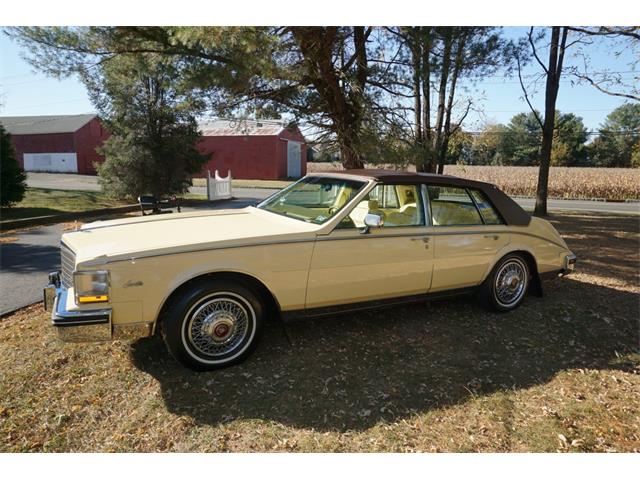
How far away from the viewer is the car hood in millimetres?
3170

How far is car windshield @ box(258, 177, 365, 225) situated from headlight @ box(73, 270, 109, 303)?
5.84ft

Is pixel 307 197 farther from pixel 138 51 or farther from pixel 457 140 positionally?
pixel 457 140

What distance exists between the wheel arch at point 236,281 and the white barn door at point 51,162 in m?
37.0

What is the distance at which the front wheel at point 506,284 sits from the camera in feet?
15.8

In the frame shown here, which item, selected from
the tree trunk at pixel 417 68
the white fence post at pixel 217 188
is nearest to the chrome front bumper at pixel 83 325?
the tree trunk at pixel 417 68

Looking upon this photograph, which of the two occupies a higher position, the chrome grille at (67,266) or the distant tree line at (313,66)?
the distant tree line at (313,66)

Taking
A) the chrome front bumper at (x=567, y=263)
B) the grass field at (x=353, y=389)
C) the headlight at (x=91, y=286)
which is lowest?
the grass field at (x=353, y=389)

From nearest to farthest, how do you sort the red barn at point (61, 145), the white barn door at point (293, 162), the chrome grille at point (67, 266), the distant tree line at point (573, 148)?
the chrome grille at point (67, 266) → the red barn at point (61, 145) → the white barn door at point (293, 162) → the distant tree line at point (573, 148)

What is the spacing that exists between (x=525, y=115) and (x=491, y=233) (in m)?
85.0

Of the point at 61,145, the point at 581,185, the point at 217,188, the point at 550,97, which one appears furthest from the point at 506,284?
the point at 61,145

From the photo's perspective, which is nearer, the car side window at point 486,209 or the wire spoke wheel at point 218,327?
the wire spoke wheel at point 218,327

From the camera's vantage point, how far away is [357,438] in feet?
9.14

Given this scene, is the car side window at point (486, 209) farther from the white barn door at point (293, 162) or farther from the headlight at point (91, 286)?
the white barn door at point (293, 162)

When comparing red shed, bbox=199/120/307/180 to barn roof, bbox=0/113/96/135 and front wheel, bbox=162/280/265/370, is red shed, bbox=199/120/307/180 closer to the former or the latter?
barn roof, bbox=0/113/96/135
